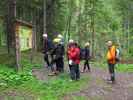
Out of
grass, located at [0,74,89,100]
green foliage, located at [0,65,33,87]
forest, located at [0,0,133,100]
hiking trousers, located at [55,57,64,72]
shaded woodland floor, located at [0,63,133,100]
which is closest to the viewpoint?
shaded woodland floor, located at [0,63,133,100]

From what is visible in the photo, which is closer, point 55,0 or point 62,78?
point 62,78

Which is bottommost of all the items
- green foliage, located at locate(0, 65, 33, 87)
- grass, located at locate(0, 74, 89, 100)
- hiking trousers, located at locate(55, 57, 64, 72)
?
grass, located at locate(0, 74, 89, 100)

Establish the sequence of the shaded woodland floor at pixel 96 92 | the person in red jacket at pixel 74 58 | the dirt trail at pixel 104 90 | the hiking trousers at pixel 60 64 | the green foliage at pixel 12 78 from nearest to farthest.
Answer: the shaded woodland floor at pixel 96 92
the dirt trail at pixel 104 90
the green foliage at pixel 12 78
the person in red jacket at pixel 74 58
the hiking trousers at pixel 60 64

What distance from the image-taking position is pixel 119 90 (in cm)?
1588

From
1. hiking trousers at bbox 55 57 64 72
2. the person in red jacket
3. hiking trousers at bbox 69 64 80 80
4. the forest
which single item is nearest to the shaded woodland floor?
the forest

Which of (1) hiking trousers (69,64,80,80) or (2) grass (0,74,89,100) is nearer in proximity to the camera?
(2) grass (0,74,89,100)

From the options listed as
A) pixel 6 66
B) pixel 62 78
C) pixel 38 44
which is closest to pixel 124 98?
pixel 62 78

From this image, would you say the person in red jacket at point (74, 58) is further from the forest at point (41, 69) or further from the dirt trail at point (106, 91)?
the dirt trail at point (106, 91)

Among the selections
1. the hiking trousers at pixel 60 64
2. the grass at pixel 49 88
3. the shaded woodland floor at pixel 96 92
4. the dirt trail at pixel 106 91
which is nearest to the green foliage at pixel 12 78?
the grass at pixel 49 88

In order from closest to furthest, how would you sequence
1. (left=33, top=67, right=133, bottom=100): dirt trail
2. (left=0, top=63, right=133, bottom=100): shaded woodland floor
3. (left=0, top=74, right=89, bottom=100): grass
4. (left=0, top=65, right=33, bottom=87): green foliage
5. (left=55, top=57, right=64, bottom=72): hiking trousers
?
(left=0, top=63, right=133, bottom=100): shaded woodland floor → (left=0, top=74, right=89, bottom=100): grass → (left=33, top=67, right=133, bottom=100): dirt trail → (left=0, top=65, right=33, bottom=87): green foliage → (left=55, top=57, right=64, bottom=72): hiking trousers

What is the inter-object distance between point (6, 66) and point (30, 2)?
14793 millimetres

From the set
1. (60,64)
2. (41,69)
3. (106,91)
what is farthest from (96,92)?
(41,69)

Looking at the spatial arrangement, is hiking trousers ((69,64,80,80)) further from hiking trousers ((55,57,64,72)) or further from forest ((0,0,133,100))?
hiking trousers ((55,57,64,72))

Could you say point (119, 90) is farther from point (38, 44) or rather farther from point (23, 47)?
point (38, 44)
